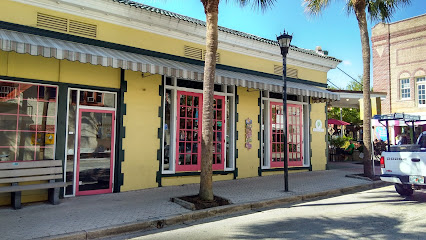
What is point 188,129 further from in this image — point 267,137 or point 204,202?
point 267,137

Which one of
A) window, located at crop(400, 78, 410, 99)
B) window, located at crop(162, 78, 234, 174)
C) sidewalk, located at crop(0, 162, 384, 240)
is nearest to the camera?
sidewalk, located at crop(0, 162, 384, 240)

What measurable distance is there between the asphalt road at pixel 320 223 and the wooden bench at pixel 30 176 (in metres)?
2.50

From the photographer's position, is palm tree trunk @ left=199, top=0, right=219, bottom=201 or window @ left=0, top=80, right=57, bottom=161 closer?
window @ left=0, top=80, right=57, bottom=161

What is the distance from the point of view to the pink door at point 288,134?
11555 mm

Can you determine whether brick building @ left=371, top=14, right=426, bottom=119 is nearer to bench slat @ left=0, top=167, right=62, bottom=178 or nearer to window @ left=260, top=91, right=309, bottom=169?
window @ left=260, top=91, right=309, bottom=169

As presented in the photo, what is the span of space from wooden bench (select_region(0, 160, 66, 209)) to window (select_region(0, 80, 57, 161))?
1.51 ft

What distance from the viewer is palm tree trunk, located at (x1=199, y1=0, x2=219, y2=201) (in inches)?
268

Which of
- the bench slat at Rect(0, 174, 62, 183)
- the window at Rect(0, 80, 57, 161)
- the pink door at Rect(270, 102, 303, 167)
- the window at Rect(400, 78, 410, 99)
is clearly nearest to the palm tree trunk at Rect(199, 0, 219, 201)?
the bench slat at Rect(0, 174, 62, 183)

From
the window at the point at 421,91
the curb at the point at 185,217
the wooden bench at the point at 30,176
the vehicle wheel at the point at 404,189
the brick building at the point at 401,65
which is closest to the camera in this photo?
the curb at the point at 185,217

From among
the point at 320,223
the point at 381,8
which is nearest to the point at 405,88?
the point at 381,8

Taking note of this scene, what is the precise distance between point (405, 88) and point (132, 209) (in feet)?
79.7

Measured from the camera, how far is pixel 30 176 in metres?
6.51

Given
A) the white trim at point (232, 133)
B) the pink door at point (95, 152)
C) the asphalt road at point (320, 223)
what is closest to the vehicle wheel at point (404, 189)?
the asphalt road at point (320, 223)

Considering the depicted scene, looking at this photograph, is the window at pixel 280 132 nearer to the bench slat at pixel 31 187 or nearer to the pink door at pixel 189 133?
the pink door at pixel 189 133
